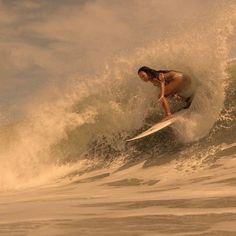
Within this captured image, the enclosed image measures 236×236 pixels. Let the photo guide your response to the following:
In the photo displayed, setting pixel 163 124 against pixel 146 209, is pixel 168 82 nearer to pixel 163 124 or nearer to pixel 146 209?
pixel 163 124

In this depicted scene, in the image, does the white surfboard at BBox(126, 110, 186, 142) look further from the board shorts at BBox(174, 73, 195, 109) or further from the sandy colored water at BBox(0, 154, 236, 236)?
the sandy colored water at BBox(0, 154, 236, 236)

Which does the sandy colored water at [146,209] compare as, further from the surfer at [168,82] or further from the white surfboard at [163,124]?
the surfer at [168,82]

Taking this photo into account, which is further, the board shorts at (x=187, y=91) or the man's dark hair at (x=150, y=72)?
the board shorts at (x=187, y=91)

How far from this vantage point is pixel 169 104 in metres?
8.80

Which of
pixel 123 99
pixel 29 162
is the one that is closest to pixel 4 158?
pixel 29 162

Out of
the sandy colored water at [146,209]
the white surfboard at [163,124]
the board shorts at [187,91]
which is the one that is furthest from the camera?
the board shorts at [187,91]

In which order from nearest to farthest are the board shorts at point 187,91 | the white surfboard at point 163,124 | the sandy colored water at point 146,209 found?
the sandy colored water at point 146,209
the white surfboard at point 163,124
the board shorts at point 187,91

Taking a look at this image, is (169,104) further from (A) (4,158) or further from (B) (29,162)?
(A) (4,158)

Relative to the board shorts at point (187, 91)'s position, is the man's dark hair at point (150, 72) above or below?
above

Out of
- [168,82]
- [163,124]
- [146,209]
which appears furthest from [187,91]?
[146,209]

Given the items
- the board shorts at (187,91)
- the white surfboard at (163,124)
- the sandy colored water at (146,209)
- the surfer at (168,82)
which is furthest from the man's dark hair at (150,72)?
the sandy colored water at (146,209)

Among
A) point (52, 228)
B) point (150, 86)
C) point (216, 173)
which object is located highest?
point (150, 86)

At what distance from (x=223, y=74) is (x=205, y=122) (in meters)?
1.47

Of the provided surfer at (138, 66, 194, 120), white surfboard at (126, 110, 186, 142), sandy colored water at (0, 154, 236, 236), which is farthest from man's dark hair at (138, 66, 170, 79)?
sandy colored water at (0, 154, 236, 236)
